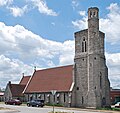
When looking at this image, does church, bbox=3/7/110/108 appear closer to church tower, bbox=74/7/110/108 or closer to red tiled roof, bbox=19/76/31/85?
church tower, bbox=74/7/110/108

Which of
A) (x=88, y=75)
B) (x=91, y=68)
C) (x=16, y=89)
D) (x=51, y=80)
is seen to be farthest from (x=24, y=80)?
(x=91, y=68)

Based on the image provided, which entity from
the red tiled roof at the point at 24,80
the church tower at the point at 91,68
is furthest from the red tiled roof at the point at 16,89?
the church tower at the point at 91,68

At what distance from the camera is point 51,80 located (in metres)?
64.1

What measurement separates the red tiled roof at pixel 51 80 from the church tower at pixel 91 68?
3.27 meters

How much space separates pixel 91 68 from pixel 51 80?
14.2 m

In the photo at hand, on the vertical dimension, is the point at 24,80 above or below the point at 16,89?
above

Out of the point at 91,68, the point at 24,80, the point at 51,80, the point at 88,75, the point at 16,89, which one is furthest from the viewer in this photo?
the point at 24,80

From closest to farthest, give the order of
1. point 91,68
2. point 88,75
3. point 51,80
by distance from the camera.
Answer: point 91,68, point 88,75, point 51,80

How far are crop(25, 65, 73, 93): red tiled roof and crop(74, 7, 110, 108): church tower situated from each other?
3274mm

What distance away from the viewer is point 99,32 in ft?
181

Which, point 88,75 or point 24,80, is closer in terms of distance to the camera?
point 88,75

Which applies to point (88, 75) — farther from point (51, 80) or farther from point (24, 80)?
point (24, 80)

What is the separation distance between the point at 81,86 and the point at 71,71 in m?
5.39

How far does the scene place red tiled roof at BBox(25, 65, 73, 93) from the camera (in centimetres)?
5858
